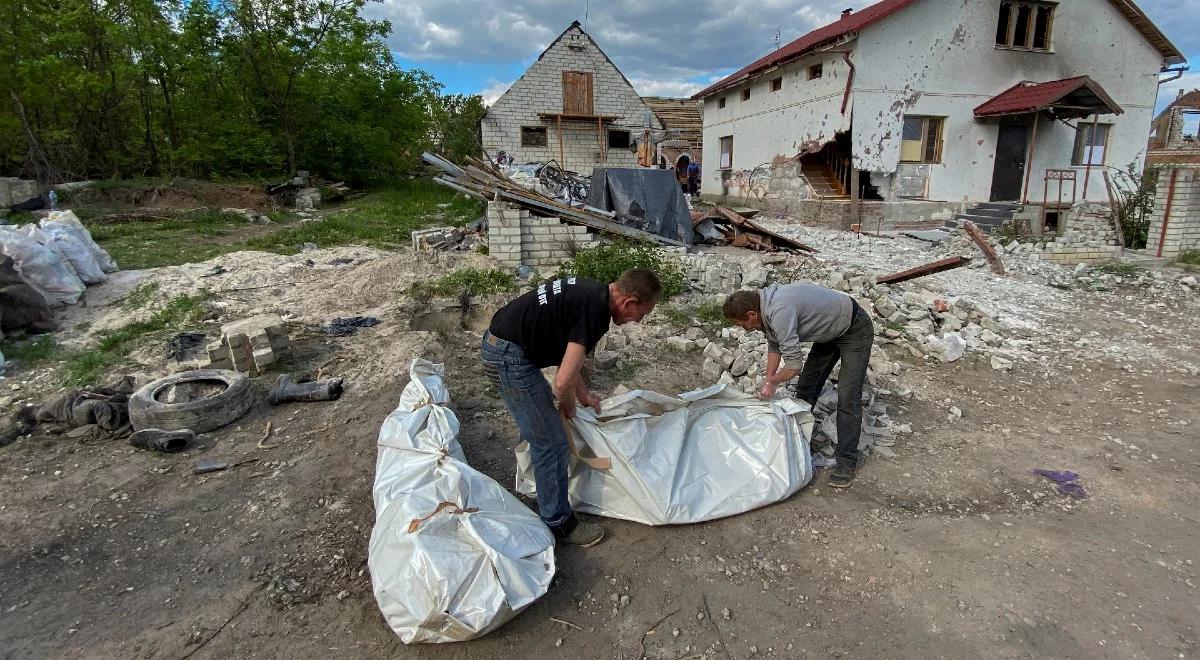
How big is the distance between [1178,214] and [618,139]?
665 inches

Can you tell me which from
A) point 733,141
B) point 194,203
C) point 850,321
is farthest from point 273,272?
point 733,141

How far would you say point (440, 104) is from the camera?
30.2 meters

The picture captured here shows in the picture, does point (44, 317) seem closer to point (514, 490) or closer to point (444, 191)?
point (514, 490)

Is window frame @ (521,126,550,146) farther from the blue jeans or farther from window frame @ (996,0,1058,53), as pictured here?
the blue jeans

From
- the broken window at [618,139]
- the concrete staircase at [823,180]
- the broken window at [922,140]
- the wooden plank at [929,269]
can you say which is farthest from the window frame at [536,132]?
the wooden plank at [929,269]

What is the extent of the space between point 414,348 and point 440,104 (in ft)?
93.0

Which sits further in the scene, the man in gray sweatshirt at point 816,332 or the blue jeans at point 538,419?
the man in gray sweatshirt at point 816,332

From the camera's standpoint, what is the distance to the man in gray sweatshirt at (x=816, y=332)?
3.25 m

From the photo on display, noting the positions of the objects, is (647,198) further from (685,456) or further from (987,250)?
(685,456)

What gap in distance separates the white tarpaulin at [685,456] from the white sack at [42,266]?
680cm

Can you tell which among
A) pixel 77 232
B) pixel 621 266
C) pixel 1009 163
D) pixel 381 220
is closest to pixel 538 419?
pixel 621 266

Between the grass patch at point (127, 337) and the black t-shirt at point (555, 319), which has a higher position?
the black t-shirt at point (555, 319)

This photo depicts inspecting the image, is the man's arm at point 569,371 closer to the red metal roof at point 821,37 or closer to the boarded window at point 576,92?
the red metal roof at point 821,37

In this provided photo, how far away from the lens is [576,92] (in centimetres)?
2202
